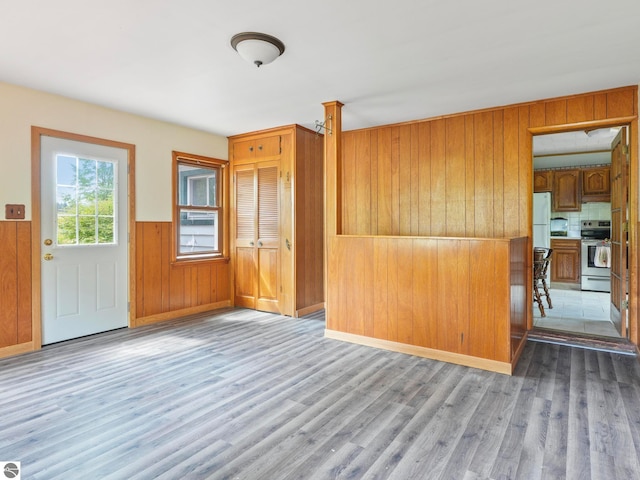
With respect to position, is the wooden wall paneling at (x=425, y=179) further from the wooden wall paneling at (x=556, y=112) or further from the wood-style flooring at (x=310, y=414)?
the wood-style flooring at (x=310, y=414)

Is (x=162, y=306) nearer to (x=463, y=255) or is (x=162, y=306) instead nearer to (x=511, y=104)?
(x=463, y=255)

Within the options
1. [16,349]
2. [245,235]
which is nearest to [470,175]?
[245,235]

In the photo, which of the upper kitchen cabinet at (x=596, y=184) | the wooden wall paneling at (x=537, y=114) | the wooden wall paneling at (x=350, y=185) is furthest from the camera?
the upper kitchen cabinet at (x=596, y=184)

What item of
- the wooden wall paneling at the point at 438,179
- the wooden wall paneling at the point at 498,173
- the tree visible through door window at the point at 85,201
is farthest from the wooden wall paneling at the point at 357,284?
the tree visible through door window at the point at 85,201

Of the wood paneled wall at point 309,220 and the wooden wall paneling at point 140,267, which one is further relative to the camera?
the wood paneled wall at point 309,220

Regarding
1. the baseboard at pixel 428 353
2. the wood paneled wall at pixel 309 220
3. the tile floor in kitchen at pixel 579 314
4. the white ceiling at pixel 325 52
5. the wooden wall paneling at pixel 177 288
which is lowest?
the baseboard at pixel 428 353

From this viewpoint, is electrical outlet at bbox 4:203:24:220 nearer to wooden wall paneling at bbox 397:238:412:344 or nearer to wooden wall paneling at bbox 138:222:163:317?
wooden wall paneling at bbox 138:222:163:317

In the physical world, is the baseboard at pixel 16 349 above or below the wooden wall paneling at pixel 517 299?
below

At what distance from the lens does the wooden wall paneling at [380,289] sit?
3666 mm

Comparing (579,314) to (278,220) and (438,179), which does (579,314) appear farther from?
(278,220)

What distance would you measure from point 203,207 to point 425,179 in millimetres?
2983

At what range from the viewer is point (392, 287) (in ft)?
11.9

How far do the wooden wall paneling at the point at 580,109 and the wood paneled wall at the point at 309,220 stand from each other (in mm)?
2948

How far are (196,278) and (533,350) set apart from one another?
4.05 m
